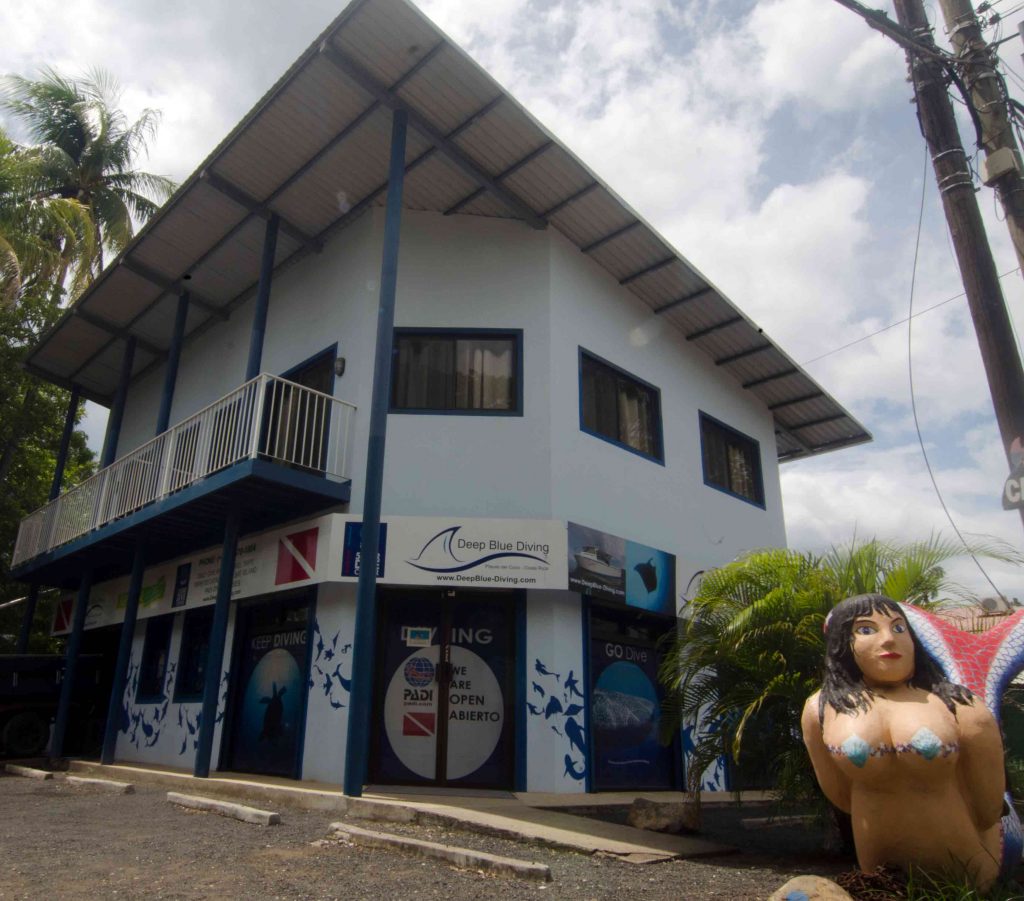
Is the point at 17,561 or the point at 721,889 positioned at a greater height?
the point at 17,561

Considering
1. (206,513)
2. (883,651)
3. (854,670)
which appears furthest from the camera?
(206,513)

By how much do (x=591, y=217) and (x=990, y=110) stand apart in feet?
19.9

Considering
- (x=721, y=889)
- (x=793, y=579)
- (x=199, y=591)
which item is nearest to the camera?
(x=721, y=889)

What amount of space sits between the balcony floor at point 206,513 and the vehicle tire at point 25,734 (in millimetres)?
2615

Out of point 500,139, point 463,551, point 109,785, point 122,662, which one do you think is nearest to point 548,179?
point 500,139

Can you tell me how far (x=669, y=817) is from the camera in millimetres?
7152

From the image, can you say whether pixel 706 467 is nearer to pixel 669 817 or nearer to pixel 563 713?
pixel 563 713

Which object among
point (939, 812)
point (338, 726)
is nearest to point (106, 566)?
point (338, 726)

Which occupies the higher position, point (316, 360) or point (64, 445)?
point (64, 445)

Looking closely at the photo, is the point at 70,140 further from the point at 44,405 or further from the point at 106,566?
the point at 106,566

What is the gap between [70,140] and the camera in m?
21.3

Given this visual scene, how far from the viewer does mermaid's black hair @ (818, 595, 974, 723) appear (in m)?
4.34

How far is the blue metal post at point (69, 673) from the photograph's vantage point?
1302cm

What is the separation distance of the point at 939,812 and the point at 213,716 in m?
8.25
